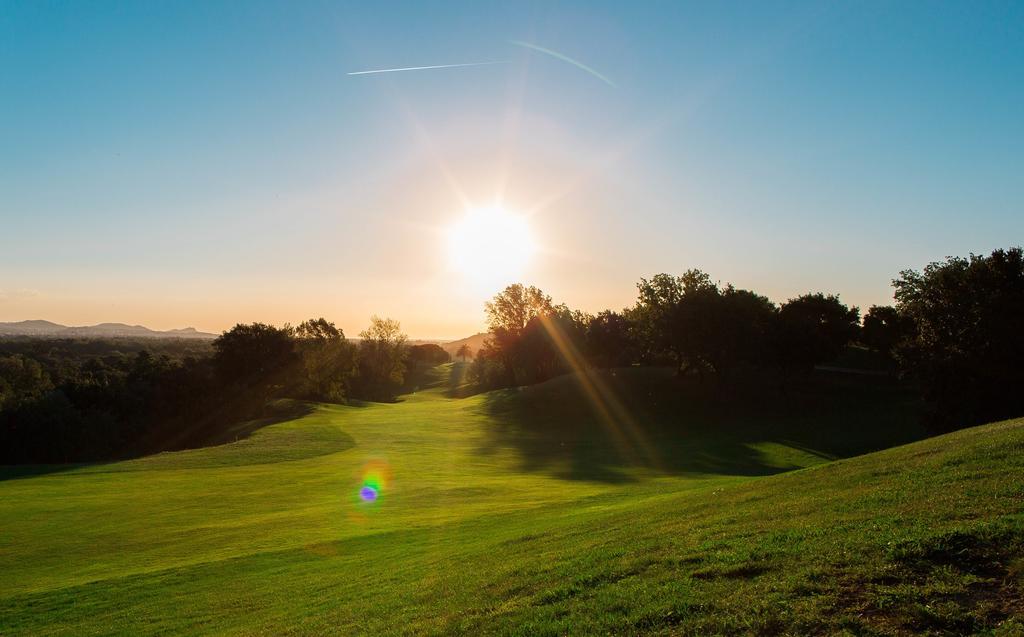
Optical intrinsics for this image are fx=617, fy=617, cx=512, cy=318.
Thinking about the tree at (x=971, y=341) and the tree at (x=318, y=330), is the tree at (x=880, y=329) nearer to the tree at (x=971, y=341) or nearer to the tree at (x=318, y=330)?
the tree at (x=971, y=341)

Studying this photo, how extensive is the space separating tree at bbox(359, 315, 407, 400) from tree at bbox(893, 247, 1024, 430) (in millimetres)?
101345

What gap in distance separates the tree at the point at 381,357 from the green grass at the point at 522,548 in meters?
89.7

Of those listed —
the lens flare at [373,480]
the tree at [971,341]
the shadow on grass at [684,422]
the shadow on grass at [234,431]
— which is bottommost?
the shadow on grass at [234,431]

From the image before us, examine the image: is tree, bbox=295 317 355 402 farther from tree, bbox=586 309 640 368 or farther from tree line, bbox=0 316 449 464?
tree, bbox=586 309 640 368

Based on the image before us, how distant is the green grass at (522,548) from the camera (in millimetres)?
8234

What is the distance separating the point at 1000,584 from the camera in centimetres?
762

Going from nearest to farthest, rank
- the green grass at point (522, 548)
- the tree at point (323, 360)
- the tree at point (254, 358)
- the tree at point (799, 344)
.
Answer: the green grass at point (522, 548), the tree at point (799, 344), the tree at point (254, 358), the tree at point (323, 360)

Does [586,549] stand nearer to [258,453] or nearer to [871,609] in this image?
[871,609]

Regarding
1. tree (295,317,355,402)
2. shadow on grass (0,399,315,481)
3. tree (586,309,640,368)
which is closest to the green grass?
shadow on grass (0,399,315,481)

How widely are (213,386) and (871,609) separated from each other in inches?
3508

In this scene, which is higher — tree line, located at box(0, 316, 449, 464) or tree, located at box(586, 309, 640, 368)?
tree, located at box(586, 309, 640, 368)

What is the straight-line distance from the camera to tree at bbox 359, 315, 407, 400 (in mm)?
130125

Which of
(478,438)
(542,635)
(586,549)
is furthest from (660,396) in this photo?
(542,635)

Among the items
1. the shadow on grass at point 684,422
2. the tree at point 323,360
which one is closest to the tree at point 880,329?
the shadow on grass at point 684,422
